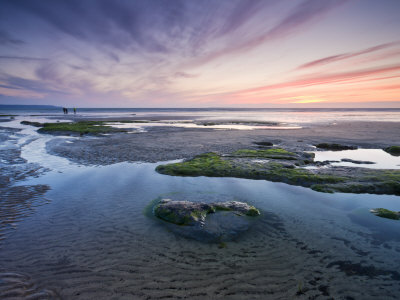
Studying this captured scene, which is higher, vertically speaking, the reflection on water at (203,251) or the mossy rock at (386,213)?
the mossy rock at (386,213)

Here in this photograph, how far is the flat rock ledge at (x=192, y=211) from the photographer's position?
7512 millimetres

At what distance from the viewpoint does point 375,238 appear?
683cm

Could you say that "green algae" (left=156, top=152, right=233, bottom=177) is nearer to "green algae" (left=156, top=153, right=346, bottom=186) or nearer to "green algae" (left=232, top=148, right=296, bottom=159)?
"green algae" (left=156, top=153, right=346, bottom=186)

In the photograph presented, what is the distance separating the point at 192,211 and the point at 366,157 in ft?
56.0

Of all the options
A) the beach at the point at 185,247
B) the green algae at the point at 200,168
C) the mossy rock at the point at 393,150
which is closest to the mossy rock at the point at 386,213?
the beach at the point at 185,247

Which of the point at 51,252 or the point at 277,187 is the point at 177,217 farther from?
the point at 277,187

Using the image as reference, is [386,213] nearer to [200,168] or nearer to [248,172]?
[248,172]

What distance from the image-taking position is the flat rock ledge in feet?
24.6

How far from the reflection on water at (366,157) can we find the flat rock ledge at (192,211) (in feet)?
34.7

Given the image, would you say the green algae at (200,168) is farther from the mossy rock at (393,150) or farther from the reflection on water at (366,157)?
the mossy rock at (393,150)

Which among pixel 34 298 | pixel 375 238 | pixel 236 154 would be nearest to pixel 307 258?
pixel 375 238

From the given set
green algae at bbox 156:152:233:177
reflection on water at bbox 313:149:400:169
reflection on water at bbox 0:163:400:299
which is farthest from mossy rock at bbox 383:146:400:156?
green algae at bbox 156:152:233:177

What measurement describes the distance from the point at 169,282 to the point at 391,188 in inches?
460

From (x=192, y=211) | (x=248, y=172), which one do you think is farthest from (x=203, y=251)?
(x=248, y=172)
